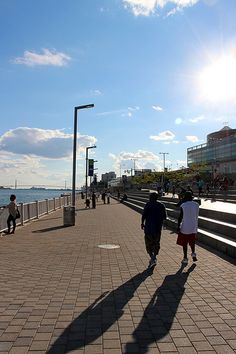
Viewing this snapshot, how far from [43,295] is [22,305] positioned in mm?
633

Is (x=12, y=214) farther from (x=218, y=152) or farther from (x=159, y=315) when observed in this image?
(x=218, y=152)

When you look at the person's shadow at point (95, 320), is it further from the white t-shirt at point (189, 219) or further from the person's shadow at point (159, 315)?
the white t-shirt at point (189, 219)

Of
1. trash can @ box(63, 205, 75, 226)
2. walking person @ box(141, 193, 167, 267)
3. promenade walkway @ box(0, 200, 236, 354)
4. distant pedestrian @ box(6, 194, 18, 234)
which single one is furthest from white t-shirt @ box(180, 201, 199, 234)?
trash can @ box(63, 205, 75, 226)

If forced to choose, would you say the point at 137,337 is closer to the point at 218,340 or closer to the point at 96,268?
the point at 218,340

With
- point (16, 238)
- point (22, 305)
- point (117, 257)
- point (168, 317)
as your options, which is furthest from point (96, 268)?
point (16, 238)

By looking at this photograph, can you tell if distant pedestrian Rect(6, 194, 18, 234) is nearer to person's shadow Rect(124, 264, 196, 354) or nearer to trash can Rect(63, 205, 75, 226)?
trash can Rect(63, 205, 75, 226)

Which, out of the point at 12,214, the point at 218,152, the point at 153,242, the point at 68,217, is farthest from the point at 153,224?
the point at 218,152

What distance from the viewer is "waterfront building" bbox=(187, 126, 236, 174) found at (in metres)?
91.9

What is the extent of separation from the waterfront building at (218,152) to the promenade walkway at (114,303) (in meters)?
75.8

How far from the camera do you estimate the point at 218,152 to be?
398ft

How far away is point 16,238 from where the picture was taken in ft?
49.5

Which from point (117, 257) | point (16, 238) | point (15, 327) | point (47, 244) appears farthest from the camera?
point (16, 238)

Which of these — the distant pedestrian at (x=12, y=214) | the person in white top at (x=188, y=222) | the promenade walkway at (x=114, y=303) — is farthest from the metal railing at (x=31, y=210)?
the person in white top at (x=188, y=222)

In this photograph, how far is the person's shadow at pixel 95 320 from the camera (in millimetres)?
4777
